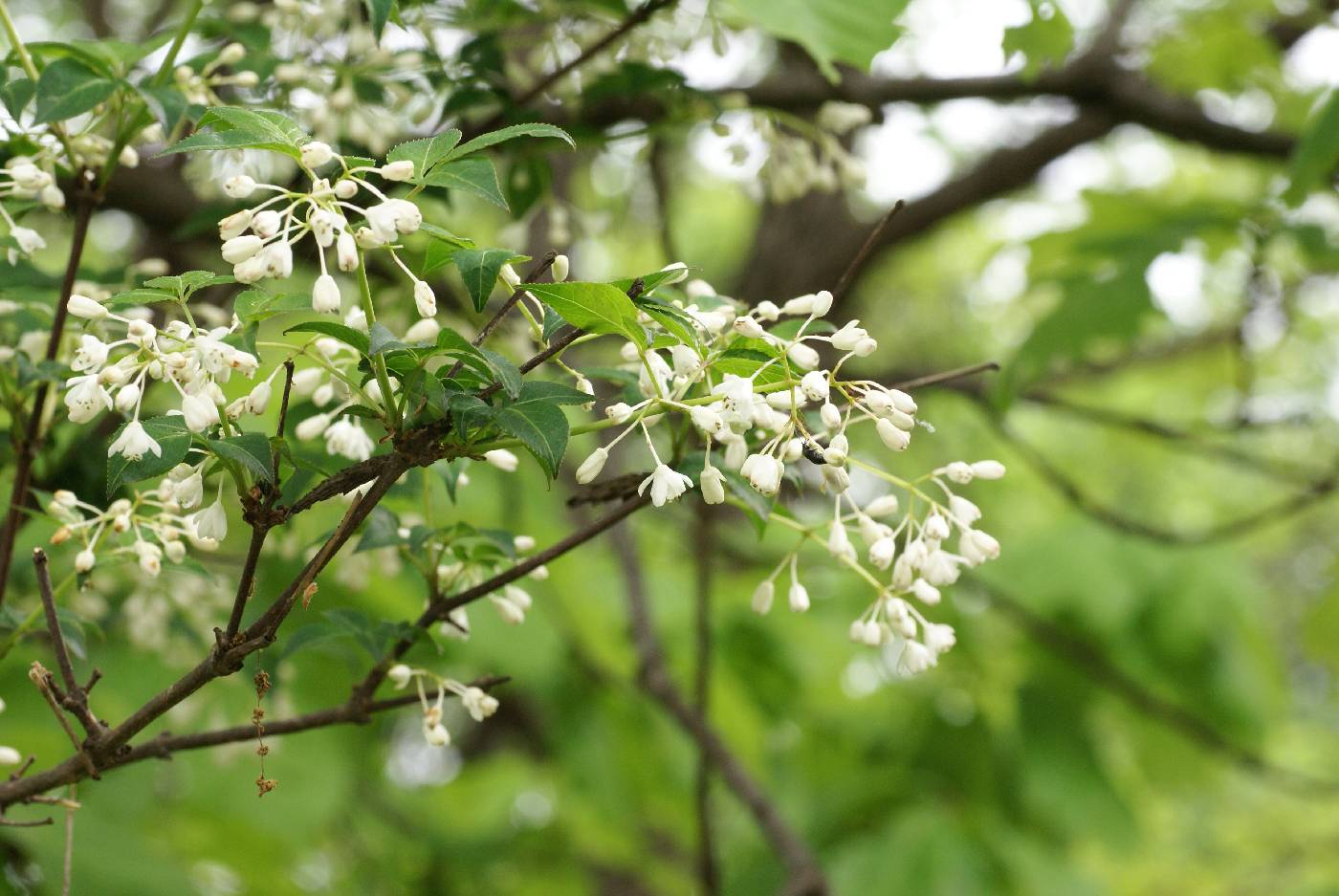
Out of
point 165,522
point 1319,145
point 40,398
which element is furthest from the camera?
point 1319,145

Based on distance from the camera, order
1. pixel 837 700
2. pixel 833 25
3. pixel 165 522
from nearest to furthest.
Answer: pixel 165 522, pixel 833 25, pixel 837 700

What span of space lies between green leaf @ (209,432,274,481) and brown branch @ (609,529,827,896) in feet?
4.94

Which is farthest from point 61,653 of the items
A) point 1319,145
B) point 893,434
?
point 1319,145

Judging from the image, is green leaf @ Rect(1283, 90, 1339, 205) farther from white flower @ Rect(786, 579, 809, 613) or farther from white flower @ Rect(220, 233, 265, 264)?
white flower @ Rect(220, 233, 265, 264)

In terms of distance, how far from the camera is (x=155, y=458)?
0.90 m

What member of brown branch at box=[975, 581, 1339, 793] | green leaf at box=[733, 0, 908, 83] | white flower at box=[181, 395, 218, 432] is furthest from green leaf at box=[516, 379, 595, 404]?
brown branch at box=[975, 581, 1339, 793]

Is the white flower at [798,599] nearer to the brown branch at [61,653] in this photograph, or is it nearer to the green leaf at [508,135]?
the green leaf at [508,135]

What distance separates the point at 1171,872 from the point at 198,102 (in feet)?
25.9

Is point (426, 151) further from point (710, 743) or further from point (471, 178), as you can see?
point (710, 743)

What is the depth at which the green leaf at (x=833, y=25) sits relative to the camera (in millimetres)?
1386

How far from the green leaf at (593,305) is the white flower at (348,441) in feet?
1.11

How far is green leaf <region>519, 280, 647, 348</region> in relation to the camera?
850 mm

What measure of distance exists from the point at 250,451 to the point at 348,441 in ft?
0.85

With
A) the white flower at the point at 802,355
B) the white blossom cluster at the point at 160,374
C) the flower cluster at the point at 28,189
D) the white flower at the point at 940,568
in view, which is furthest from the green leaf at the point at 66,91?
the white flower at the point at 940,568
